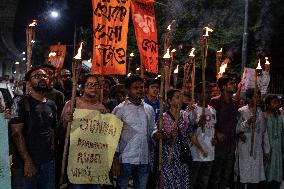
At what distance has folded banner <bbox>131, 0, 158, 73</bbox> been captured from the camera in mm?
7230

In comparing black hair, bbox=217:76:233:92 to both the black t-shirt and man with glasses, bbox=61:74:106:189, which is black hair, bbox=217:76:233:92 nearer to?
man with glasses, bbox=61:74:106:189

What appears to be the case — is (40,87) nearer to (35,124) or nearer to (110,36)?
(35,124)

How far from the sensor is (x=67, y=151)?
17.6ft

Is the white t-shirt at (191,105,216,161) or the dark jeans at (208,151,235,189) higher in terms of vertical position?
the white t-shirt at (191,105,216,161)

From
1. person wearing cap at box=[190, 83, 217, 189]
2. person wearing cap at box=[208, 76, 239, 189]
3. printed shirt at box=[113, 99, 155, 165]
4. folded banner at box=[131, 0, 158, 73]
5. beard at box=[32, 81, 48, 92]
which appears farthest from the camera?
person wearing cap at box=[208, 76, 239, 189]

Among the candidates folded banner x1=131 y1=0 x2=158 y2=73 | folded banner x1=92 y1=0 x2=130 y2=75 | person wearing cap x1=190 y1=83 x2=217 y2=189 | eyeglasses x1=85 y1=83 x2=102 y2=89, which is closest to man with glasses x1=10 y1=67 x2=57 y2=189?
eyeglasses x1=85 y1=83 x2=102 y2=89

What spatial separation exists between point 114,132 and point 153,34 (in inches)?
97.8

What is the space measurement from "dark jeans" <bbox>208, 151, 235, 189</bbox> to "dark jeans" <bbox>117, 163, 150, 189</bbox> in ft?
6.03

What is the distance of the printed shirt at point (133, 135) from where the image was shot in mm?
5738

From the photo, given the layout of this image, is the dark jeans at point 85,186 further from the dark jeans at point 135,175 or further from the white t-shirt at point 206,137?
the white t-shirt at point 206,137

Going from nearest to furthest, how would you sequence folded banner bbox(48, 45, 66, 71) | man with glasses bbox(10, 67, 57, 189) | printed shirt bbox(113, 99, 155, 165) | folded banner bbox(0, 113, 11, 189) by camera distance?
folded banner bbox(0, 113, 11, 189)
man with glasses bbox(10, 67, 57, 189)
printed shirt bbox(113, 99, 155, 165)
folded banner bbox(48, 45, 66, 71)

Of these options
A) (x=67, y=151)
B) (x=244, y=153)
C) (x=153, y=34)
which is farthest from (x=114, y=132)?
(x=244, y=153)

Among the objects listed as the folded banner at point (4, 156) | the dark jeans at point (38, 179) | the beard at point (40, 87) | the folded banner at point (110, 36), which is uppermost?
the folded banner at point (110, 36)

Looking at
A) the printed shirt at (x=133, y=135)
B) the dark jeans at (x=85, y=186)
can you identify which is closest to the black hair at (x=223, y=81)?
the printed shirt at (x=133, y=135)
